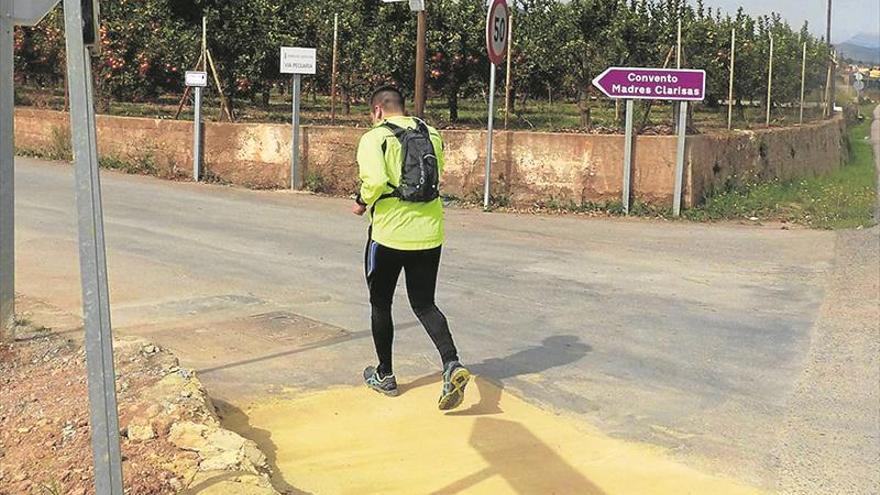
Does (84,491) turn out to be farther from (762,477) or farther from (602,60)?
(602,60)

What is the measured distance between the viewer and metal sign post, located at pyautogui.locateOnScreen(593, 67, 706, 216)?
12906 millimetres

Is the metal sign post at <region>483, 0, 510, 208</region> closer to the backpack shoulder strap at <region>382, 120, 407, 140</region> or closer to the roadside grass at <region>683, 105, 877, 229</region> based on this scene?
the roadside grass at <region>683, 105, 877, 229</region>

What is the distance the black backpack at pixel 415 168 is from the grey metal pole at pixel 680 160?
8634mm

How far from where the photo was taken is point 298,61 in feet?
48.2

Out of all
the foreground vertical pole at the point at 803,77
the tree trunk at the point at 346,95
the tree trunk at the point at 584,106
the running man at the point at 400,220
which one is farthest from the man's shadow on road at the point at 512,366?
the foreground vertical pole at the point at 803,77

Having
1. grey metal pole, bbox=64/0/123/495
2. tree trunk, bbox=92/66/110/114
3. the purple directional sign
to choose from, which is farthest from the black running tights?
tree trunk, bbox=92/66/110/114


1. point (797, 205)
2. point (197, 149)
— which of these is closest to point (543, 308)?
point (797, 205)

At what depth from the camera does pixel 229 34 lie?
2003 centimetres

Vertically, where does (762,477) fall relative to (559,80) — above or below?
below

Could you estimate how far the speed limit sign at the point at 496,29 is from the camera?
12734 millimetres

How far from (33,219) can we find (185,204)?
2442mm

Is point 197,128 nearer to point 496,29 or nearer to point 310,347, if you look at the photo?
point 496,29

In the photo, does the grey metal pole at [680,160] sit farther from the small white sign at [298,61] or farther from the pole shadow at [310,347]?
the pole shadow at [310,347]

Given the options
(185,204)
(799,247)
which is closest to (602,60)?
(799,247)
